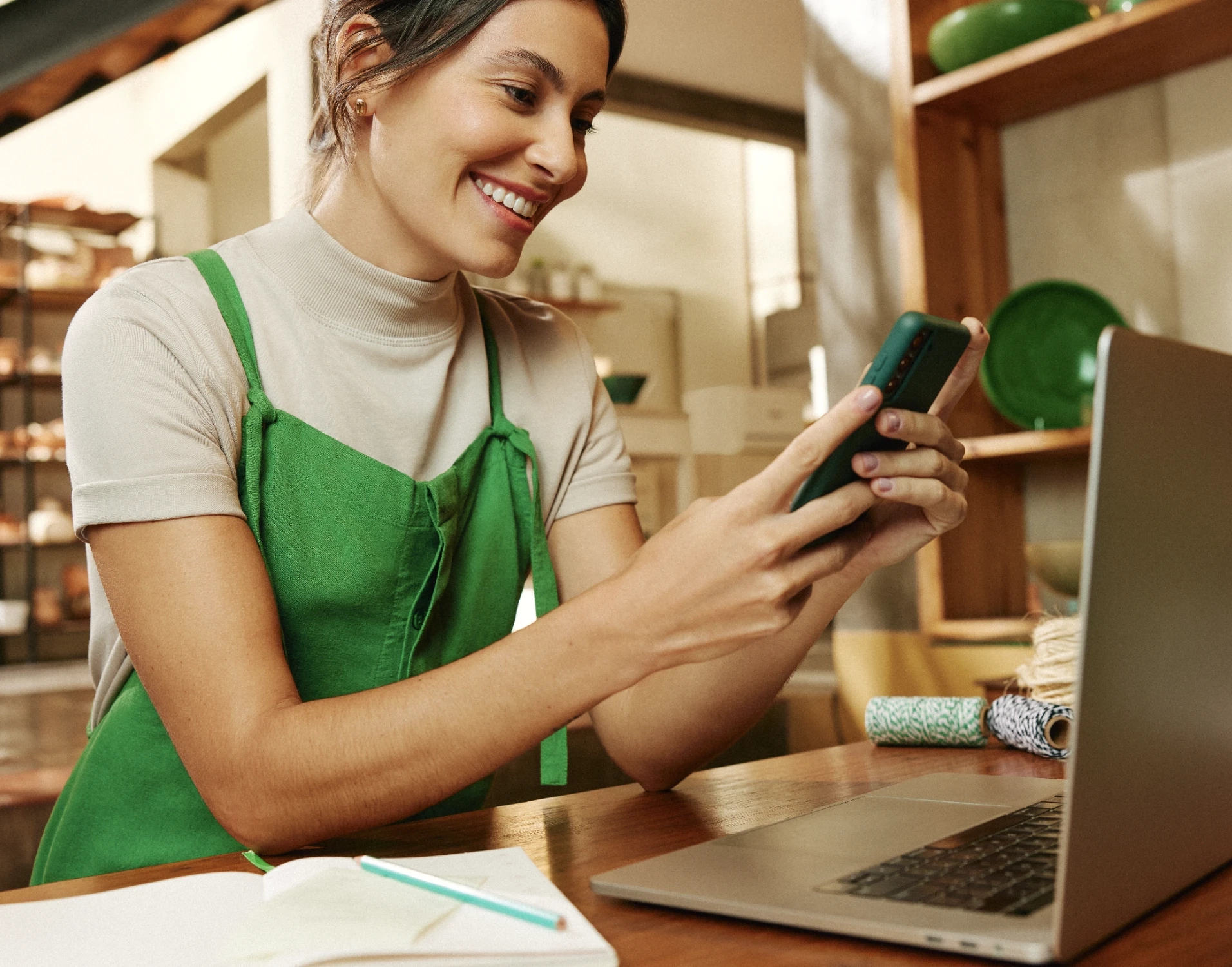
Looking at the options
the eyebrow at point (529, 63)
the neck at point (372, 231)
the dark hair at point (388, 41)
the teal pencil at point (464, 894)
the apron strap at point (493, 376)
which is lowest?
the teal pencil at point (464, 894)

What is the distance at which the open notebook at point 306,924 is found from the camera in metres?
0.49

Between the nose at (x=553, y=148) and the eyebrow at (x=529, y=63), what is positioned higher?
the eyebrow at (x=529, y=63)

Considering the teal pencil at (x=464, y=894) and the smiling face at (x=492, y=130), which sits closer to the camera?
the teal pencil at (x=464, y=894)

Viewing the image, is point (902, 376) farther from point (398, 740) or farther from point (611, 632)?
point (398, 740)

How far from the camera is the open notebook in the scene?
486 millimetres

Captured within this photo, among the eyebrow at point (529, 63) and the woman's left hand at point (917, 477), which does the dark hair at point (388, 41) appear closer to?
the eyebrow at point (529, 63)

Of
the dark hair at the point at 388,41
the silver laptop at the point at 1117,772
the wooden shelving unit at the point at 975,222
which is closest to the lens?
the silver laptop at the point at 1117,772

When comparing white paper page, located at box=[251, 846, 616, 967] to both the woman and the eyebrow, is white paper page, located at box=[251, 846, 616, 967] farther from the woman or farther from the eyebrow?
the eyebrow

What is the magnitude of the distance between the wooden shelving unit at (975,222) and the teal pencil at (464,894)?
1.71 meters

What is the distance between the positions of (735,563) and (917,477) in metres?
0.16

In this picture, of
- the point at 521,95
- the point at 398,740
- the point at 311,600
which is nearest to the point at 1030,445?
the point at 521,95

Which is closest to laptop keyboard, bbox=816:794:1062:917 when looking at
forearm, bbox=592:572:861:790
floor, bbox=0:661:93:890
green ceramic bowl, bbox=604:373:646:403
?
forearm, bbox=592:572:861:790

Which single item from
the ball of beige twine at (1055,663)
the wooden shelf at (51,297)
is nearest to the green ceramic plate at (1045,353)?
the ball of beige twine at (1055,663)

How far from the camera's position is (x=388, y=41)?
993 mm
